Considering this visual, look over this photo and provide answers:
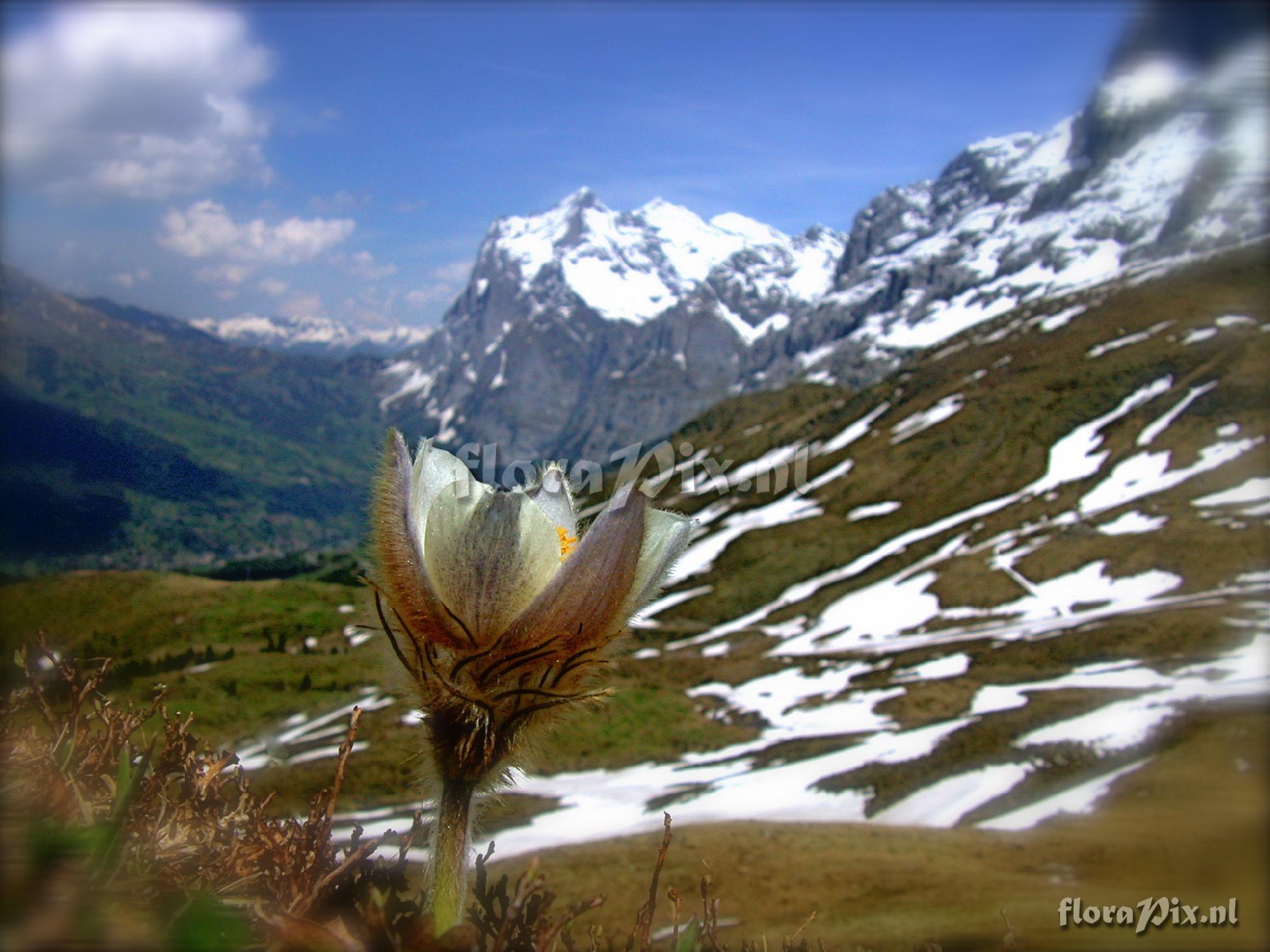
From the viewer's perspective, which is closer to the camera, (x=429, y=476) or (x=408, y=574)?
(x=408, y=574)

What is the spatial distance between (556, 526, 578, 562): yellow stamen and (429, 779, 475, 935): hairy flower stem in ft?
1.46

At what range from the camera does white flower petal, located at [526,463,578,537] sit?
193 cm

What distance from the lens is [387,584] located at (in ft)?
4.88

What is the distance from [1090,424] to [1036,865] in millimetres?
80963

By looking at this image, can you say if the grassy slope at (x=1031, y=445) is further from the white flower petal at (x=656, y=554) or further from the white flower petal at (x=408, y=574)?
the white flower petal at (x=408, y=574)

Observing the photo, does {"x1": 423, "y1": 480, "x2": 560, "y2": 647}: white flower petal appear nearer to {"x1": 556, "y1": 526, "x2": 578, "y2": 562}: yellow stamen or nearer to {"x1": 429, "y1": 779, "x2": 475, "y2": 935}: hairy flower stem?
{"x1": 556, "y1": 526, "x2": 578, "y2": 562}: yellow stamen

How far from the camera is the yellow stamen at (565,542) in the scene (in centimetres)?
163

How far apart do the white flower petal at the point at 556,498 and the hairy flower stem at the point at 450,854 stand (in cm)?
61

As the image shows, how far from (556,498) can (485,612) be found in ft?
1.74

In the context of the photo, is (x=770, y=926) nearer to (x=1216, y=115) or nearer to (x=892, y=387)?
(x=1216, y=115)

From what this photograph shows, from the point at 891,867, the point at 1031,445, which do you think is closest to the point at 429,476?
the point at 891,867

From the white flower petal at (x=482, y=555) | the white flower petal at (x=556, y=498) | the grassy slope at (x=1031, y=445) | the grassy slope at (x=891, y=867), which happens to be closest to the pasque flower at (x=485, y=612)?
the white flower petal at (x=482, y=555)

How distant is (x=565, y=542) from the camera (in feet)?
5.74

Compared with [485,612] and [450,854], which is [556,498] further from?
[450,854]
